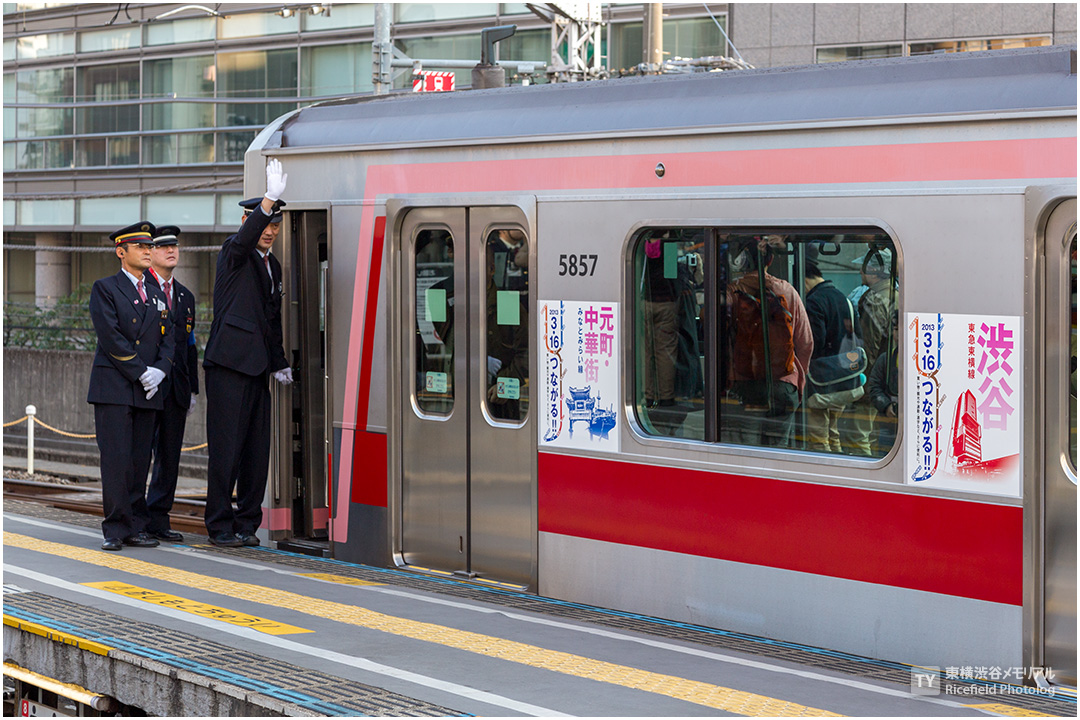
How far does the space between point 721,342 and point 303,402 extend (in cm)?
315

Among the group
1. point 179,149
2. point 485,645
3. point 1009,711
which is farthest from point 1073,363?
point 179,149

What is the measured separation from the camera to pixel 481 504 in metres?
7.06

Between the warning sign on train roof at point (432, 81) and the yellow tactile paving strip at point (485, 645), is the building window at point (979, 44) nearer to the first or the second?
the warning sign on train roof at point (432, 81)

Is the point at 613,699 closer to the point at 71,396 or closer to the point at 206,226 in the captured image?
the point at 71,396

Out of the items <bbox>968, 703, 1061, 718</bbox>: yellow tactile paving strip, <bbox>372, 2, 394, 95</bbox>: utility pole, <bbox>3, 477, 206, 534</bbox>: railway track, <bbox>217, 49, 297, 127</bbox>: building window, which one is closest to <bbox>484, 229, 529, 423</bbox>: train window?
<bbox>968, 703, 1061, 718</bbox>: yellow tactile paving strip

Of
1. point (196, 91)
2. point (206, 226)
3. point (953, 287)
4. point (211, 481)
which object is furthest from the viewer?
point (196, 91)

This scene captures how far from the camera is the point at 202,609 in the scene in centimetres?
623

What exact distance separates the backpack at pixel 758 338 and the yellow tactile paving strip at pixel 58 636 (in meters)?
3.04

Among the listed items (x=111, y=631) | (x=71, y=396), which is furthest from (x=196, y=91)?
(x=111, y=631)

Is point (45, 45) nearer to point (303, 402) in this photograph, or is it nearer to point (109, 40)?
point (109, 40)

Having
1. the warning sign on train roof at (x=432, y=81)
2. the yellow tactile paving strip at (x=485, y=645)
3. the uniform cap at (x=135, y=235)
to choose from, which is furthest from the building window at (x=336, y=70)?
the yellow tactile paving strip at (x=485, y=645)

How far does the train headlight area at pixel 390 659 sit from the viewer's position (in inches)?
190

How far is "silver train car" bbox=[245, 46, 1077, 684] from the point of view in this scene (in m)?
5.17

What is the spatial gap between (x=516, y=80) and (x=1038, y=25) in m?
7.80
